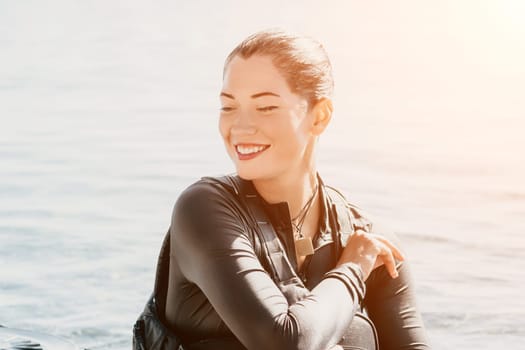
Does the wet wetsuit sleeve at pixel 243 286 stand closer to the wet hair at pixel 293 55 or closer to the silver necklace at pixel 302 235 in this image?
the silver necklace at pixel 302 235

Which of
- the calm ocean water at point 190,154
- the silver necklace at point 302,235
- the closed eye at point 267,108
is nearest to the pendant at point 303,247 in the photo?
the silver necklace at point 302,235

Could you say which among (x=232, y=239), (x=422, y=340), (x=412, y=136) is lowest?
(x=412, y=136)

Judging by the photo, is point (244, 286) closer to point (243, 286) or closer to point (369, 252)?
point (243, 286)

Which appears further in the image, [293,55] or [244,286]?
[293,55]

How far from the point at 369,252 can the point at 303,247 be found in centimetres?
12

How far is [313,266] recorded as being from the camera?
2.01 metres

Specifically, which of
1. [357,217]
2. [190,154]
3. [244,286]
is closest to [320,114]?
[357,217]

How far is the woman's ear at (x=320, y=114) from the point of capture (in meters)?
2.01

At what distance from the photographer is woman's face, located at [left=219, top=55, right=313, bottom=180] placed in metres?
1.93

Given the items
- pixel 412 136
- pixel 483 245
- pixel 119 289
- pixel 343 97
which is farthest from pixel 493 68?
pixel 119 289

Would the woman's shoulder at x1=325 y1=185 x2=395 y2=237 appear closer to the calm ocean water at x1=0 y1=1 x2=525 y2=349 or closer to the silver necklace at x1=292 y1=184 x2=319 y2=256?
the silver necklace at x1=292 y1=184 x2=319 y2=256

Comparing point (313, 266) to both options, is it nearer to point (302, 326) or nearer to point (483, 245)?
point (302, 326)

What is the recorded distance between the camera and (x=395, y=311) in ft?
6.85

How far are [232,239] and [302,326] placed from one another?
0.19 metres
